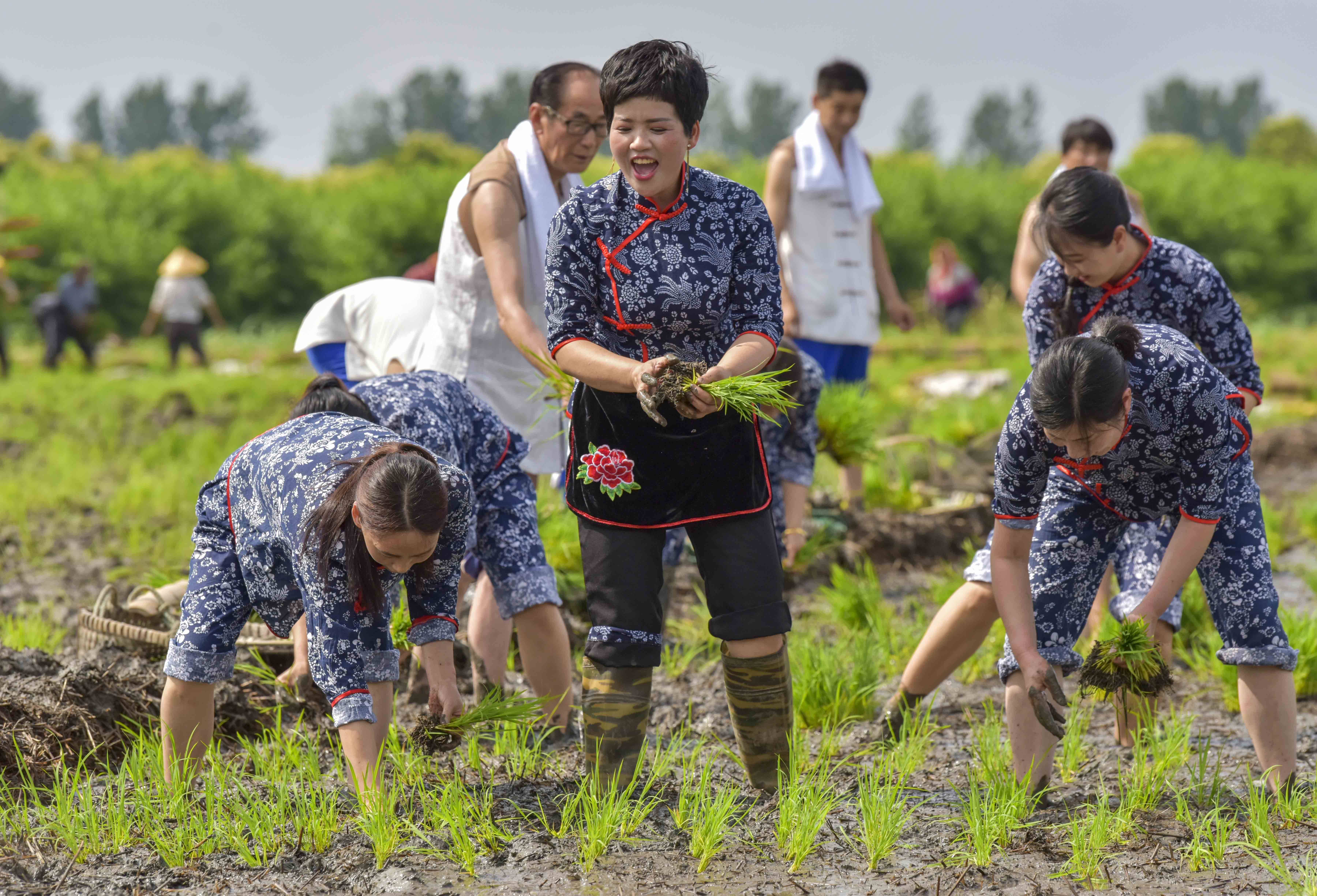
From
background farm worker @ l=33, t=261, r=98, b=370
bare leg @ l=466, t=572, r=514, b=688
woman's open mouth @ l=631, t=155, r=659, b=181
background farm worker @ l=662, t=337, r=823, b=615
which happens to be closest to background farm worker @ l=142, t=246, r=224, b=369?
background farm worker @ l=33, t=261, r=98, b=370

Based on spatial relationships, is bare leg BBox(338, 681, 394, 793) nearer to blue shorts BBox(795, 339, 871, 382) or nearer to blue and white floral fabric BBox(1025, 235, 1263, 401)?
blue and white floral fabric BBox(1025, 235, 1263, 401)

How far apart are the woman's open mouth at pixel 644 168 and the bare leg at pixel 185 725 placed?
1.60 meters

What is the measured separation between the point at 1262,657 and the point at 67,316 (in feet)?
50.3

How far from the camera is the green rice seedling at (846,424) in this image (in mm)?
5570

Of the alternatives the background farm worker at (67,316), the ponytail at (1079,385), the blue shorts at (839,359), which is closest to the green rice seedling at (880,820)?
the ponytail at (1079,385)

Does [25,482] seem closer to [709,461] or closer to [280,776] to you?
[280,776]

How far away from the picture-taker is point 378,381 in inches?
132

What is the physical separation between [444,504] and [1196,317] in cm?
205

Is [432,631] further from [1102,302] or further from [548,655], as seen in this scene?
[1102,302]

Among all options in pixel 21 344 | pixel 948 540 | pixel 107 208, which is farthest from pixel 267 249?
pixel 948 540

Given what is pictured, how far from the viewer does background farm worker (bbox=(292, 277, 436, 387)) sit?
169 inches

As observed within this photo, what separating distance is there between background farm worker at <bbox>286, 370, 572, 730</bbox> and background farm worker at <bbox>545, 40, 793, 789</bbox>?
0.43 metres

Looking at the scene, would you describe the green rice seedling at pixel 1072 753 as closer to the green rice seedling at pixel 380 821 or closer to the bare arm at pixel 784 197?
the green rice seedling at pixel 380 821

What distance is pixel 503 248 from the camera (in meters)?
3.67
